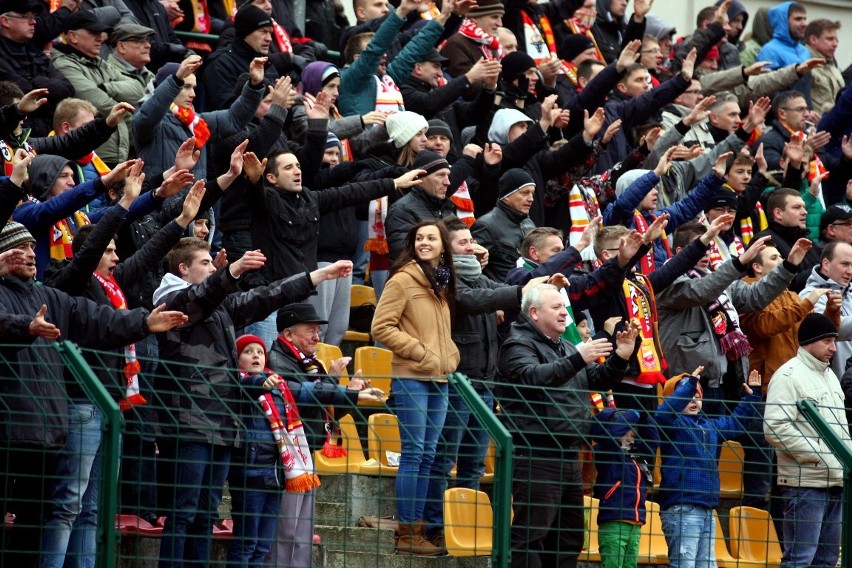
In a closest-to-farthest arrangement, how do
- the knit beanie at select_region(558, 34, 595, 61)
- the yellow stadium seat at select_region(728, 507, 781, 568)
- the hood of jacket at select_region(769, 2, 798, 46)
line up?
the yellow stadium seat at select_region(728, 507, 781, 568) < the knit beanie at select_region(558, 34, 595, 61) < the hood of jacket at select_region(769, 2, 798, 46)

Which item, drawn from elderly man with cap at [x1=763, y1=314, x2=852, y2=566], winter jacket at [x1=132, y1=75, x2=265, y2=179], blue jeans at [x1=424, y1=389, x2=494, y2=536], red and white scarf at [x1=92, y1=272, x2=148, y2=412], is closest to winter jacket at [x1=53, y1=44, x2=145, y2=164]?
winter jacket at [x1=132, y1=75, x2=265, y2=179]

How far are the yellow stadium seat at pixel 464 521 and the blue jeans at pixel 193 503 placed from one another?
139 centimetres

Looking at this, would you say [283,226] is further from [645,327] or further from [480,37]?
[480,37]

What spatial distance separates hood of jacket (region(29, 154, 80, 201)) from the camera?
9578mm

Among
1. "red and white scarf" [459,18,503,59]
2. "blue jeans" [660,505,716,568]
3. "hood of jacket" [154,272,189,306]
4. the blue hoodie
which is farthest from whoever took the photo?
the blue hoodie

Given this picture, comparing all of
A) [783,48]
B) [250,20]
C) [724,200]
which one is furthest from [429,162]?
[783,48]

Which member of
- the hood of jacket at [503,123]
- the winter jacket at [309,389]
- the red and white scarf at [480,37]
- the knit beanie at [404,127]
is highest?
the red and white scarf at [480,37]

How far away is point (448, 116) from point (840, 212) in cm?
362

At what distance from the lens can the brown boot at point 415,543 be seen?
30.1 ft

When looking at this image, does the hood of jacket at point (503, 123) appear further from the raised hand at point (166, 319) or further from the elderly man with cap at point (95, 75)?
the raised hand at point (166, 319)

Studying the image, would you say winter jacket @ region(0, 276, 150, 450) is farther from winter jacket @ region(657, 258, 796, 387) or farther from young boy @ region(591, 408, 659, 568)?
winter jacket @ region(657, 258, 796, 387)

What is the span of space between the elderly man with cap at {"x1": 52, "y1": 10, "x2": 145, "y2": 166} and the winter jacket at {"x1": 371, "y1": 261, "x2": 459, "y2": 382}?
9.29 feet

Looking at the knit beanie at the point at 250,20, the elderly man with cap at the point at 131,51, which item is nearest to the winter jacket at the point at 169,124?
the elderly man with cap at the point at 131,51

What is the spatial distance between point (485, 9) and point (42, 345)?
880 cm
